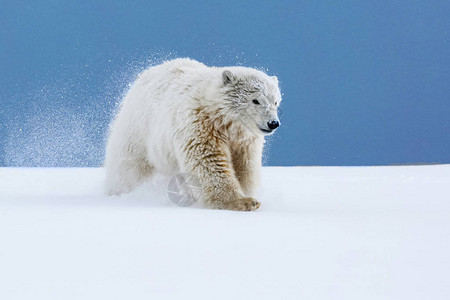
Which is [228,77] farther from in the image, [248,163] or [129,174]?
[129,174]

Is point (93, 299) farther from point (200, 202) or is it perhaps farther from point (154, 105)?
point (154, 105)

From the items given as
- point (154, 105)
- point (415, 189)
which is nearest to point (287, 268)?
point (154, 105)

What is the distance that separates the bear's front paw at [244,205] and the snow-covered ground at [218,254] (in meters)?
0.35

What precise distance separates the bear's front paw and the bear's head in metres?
0.55

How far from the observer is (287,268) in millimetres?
2098

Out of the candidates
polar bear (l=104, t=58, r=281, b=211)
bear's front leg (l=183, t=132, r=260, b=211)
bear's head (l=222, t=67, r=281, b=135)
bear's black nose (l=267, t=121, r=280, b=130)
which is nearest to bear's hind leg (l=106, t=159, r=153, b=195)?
polar bear (l=104, t=58, r=281, b=211)

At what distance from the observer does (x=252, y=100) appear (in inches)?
172

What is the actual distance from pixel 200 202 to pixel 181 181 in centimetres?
25

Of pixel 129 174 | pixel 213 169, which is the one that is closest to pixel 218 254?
pixel 213 169

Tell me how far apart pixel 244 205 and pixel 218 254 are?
1.82 metres

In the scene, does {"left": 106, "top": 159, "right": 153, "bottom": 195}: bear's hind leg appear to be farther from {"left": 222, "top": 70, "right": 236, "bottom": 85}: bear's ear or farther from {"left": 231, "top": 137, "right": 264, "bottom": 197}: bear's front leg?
{"left": 222, "top": 70, "right": 236, "bottom": 85}: bear's ear

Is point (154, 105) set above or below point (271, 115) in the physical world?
above

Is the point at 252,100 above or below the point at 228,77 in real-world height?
below

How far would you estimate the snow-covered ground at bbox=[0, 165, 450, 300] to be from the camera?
1.84 meters
